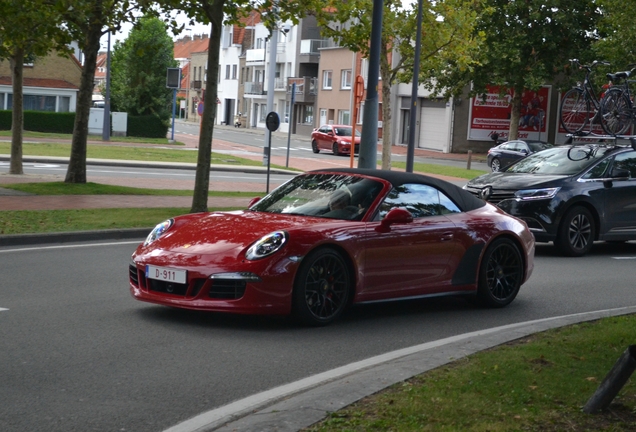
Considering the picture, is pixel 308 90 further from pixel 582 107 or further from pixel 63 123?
pixel 582 107

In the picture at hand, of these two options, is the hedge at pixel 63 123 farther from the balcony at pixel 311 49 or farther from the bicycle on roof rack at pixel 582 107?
the bicycle on roof rack at pixel 582 107

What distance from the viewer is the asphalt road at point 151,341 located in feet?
19.5

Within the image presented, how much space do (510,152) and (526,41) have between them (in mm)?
12513

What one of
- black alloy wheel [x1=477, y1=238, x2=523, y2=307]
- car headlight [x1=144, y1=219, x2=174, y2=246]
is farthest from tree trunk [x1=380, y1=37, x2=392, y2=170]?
car headlight [x1=144, y1=219, x2=174, y2=246]

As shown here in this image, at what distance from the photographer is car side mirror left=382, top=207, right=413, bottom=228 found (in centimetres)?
901

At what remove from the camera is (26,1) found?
20.0 metres

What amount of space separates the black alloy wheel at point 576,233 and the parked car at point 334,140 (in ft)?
131

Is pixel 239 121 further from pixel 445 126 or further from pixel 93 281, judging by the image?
pixel 93 281

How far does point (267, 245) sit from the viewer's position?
327 inches

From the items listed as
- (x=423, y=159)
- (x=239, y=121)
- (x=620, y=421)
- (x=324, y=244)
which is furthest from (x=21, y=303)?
(x=239, y=121)

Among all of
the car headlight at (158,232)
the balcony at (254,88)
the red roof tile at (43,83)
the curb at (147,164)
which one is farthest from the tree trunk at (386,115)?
the balcony at (254,88)

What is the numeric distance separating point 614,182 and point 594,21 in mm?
42091

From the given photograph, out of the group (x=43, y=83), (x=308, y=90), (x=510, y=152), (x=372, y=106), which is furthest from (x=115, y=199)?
(x=308, y=90)

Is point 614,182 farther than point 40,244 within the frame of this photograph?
Yes
